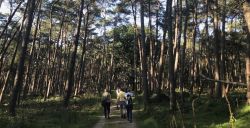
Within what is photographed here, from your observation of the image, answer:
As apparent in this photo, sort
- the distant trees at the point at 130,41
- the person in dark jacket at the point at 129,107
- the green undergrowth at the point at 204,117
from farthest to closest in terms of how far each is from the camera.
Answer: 1. the distant trees at the point at 130,41
2. the person in dark jacket at the point at 129,107
3. the green undergrowth at the point at 204,117

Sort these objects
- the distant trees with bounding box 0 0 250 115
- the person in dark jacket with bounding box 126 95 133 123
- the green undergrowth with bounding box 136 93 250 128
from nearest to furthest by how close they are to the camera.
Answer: the green undergrowth with bounding box 136 93 250 128 → the person in dark jacket with bounding box 126 95 133 123 → the distant trees with bounding box 0 0 250 115

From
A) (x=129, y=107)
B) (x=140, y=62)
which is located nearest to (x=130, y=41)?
(x=140, y=62)

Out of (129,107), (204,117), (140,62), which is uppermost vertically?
(140,62)

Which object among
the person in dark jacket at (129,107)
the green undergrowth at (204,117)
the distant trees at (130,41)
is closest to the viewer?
the green undergrowth at (204,117)

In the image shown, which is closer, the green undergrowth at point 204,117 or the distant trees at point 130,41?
the green undergrowth at point 204,117

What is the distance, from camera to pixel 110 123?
720 inches

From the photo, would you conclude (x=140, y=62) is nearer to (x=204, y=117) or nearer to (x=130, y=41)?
(x=130, y=41)

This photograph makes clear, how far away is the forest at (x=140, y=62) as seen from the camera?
1806 cm

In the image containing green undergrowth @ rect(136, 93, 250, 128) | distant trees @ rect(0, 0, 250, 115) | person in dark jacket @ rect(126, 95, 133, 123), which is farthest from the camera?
distant trees @ rect(0, 0, 250, 115)

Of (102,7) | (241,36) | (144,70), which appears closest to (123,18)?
(102,7)

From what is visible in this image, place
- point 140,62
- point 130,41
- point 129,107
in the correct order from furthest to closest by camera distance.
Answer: point 130,41 < point 140,62 < point 129,107

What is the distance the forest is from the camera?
1806cm

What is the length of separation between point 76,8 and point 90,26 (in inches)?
577

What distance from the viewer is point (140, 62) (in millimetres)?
45844
